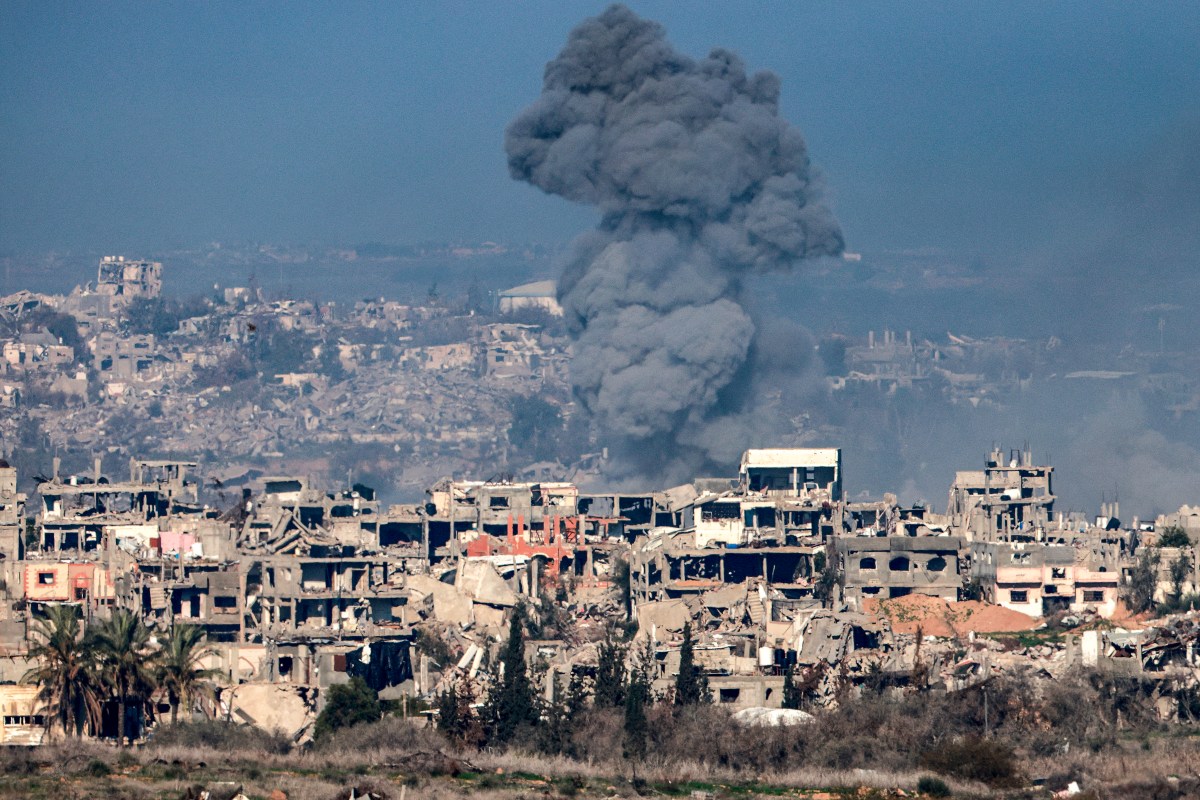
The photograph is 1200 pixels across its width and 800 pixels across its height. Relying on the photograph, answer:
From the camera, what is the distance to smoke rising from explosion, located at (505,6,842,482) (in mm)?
98688

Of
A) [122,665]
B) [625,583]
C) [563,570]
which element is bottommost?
[122,665]

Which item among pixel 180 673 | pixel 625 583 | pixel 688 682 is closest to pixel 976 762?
pixel 688 682

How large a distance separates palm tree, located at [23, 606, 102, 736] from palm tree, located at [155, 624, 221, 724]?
4.94 feet

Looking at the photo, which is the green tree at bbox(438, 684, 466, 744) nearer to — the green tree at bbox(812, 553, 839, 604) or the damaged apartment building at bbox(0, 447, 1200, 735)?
the damaged apartment building at bbox(0, 447, 1200, 735)

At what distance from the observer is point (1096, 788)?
44219mm

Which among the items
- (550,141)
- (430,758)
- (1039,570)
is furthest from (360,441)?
(430,758)

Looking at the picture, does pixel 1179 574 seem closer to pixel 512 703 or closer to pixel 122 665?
pixel 512 703

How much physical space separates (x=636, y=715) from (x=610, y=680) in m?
3.23

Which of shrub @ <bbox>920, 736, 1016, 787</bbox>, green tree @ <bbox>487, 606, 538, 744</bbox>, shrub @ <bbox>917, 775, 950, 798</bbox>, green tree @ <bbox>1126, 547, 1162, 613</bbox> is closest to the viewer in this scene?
shrub @ <bbox>917, 775, 950, 798</bbox>

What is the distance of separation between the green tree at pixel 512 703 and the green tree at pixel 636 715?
1832 mm

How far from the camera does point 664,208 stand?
337ft

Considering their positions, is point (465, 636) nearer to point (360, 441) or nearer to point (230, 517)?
point (230, 517)

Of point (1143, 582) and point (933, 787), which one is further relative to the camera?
point (1143, 582)

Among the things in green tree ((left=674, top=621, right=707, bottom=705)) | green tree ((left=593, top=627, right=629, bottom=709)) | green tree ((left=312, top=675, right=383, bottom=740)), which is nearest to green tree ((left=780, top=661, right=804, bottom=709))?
green tree ((left=674, top=621, right=707, bottom=705))
